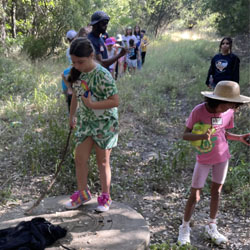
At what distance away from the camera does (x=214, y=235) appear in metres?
3.15

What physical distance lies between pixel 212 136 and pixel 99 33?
253 centimetres

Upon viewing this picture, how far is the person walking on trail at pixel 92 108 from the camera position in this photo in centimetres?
283

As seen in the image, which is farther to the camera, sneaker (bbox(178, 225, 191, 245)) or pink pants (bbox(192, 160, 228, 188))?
sneaker (bbox(178, 225, 191, 245))

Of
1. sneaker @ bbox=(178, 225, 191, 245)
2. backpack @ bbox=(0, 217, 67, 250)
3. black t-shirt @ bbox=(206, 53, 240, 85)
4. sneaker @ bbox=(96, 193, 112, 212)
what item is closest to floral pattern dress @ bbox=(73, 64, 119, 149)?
sneaker @ bbox=(96, 193, 112, 212)

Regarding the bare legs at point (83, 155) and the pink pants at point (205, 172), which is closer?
the pink pants at point (205, 172)

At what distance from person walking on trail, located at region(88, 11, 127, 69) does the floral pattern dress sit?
55.6 inches

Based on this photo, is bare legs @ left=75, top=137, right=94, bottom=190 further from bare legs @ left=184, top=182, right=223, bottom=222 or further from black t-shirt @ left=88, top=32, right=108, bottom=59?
black t-shirt @ left=88, top=32, right=108, bottom=59

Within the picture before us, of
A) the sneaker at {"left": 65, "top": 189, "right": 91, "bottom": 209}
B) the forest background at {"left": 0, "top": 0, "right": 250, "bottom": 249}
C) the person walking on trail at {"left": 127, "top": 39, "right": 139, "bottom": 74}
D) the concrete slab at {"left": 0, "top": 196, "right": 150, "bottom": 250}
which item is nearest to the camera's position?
the concrete slab at {"left": 0, "top": 196, "right": 150, "bottom": 250}

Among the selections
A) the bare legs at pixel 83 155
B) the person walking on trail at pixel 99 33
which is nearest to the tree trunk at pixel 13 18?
the person walking on trail at pixel 99 33

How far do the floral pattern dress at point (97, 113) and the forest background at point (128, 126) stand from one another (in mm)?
1117

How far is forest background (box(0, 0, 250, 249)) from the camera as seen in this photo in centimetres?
390

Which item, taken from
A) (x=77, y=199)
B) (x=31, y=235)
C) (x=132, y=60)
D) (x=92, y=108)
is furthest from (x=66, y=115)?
(x=132, y=60)

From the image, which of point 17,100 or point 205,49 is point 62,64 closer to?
point 17,100

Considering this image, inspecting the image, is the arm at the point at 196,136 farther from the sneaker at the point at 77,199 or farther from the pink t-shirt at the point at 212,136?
the sneaker at the point at 77,199
